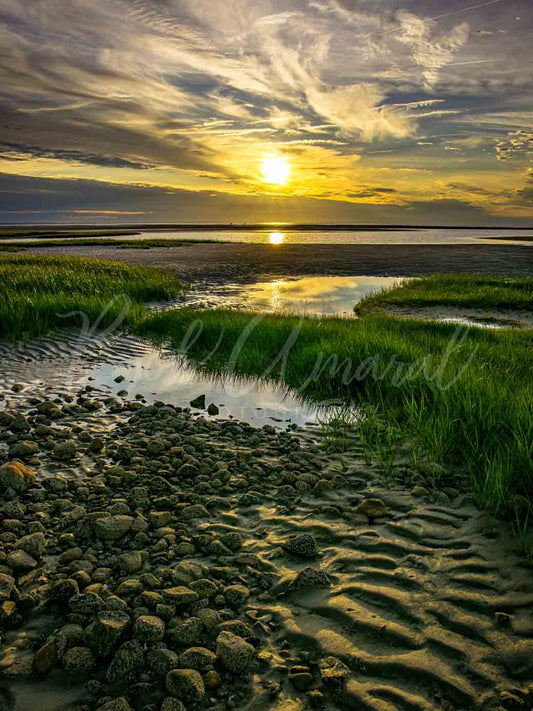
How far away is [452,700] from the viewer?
3014mm

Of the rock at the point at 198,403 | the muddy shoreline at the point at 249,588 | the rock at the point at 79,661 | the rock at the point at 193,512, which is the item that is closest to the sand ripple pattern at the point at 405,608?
the muddy shoreline at the point at 249,588

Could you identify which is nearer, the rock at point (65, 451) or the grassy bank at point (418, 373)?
the grassy bank at point (418, 373)

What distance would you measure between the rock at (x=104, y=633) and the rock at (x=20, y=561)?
1052 mm

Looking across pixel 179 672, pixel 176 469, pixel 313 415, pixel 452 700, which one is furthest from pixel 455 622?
pixel 313 415

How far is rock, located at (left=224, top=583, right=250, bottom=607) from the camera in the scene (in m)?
3.88

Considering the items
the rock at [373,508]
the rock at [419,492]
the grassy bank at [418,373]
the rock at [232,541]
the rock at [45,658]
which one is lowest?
the rock at [45,658]

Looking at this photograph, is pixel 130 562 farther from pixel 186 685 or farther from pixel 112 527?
pixel 186 685

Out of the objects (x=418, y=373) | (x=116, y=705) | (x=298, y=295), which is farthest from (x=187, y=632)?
(x=298, y=295)

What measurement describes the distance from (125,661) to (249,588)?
115 cm

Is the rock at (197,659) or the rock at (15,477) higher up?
the rock at (15,477)

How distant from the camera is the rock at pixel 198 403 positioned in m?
9.06

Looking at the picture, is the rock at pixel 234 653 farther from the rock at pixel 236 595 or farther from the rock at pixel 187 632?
the rock at pixel 236 595

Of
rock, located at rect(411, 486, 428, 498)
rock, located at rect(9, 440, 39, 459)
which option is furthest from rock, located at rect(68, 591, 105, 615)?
rock, located at rect(411, 486, 428, 498)

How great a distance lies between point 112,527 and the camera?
4.66m
